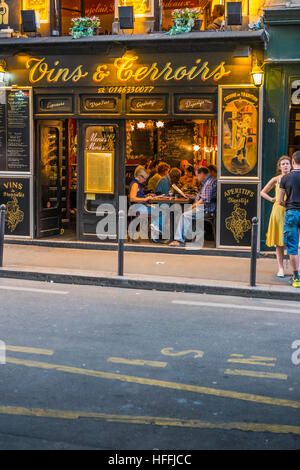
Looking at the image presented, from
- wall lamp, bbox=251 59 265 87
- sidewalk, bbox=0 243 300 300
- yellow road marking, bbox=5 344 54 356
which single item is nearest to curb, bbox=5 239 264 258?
sidewalk, bbox=0 243 300 300

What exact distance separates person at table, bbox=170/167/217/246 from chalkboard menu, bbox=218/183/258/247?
0.31 m

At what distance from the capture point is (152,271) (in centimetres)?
1160

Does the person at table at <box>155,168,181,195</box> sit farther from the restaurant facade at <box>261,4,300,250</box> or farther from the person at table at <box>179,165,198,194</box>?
the restaurant facade at <box>261,4,300,250</box>

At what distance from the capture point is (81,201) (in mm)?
14281

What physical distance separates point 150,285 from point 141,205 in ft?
12.5

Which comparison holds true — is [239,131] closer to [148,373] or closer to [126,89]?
[126,89]

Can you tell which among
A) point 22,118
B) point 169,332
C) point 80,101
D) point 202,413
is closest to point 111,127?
point 80,101

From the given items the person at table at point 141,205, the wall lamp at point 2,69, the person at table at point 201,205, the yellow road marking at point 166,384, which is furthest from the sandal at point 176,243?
the yellow road marking at point 166,384

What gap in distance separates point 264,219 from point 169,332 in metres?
5.75

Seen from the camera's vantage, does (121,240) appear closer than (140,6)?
Yes

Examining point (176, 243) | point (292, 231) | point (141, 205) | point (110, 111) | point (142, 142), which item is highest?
point (110, 111)

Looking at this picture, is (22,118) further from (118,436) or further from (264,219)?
(118,436)

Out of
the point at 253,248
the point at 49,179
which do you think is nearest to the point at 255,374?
the point at 253,248

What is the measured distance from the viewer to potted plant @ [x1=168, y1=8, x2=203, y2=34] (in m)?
12.9
